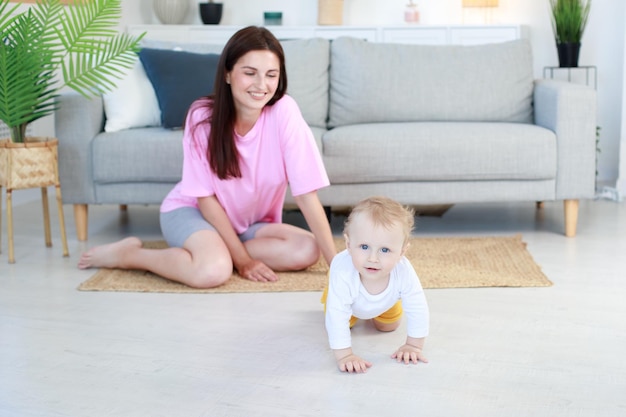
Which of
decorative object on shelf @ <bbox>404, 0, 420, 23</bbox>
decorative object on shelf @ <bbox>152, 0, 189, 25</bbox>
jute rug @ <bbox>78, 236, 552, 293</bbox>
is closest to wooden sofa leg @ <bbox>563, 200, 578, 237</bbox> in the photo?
jute rug @ <bbox>78, 236, 552, 293</bbox>

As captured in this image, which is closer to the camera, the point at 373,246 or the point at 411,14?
the point at 373,246

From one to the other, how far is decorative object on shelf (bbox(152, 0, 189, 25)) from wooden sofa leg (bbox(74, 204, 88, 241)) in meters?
2.32

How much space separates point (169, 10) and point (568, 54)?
2.47 meters

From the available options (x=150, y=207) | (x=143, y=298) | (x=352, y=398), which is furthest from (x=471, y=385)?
(x=150, y=207)

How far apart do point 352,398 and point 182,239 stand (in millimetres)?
1167

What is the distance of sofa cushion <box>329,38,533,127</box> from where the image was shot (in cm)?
378

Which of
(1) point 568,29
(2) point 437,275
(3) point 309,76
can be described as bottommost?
(2) point 437,275

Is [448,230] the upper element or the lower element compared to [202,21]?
lower

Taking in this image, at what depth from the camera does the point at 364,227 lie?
1.89 m

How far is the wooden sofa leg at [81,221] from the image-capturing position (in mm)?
3521

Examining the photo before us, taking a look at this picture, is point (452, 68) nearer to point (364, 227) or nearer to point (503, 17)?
point (503, 17)

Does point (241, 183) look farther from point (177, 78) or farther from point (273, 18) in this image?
point (273, 18)

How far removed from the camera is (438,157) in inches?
132

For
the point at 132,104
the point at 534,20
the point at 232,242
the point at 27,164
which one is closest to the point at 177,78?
the point at 132,104
